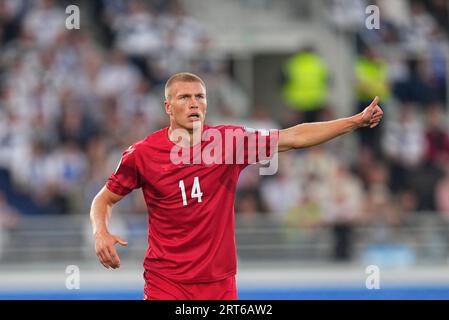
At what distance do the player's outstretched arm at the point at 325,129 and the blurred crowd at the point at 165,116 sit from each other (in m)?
7.81

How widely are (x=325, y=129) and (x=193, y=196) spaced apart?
86cm

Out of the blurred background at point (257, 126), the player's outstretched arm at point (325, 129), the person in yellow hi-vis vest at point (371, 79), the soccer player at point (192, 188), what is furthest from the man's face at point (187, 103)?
the person in yellow hi-vis vest at point (371, 79)

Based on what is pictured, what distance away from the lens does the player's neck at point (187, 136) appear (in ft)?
23.1

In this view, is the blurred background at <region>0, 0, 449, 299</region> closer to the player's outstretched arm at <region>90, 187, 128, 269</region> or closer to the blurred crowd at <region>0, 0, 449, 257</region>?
the blurred crowd at <region>0, 0, 449, 257</region>

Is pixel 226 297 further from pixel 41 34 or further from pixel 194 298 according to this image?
pixel 41 34

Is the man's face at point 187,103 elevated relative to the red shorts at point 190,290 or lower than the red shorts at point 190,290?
elevated

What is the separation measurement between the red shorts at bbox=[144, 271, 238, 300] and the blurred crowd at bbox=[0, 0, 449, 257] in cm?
780

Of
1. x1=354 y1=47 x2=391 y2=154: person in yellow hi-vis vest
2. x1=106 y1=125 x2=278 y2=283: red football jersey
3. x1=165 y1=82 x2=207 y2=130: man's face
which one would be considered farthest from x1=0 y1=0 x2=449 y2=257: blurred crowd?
x1=165 y1=82 x2=207 y2=130: man's face

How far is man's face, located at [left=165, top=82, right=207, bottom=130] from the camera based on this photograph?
696cm

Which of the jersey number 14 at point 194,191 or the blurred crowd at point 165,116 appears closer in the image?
the jersey number 14 at point 194,191

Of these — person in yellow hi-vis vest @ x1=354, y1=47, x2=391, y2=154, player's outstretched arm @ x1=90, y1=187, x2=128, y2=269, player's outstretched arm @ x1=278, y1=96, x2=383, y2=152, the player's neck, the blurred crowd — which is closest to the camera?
player's outstretched arm @ x1=90, y1=187, x2=128, y2=269

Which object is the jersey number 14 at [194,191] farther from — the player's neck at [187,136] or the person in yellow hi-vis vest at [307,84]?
the person in yellow hi-vis vest at [307,84]

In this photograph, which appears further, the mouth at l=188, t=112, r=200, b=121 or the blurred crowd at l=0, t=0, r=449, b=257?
the blurred crowd at l=0, t=0, r=449, b=257

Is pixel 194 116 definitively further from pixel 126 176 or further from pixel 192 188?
pixel 126 176
